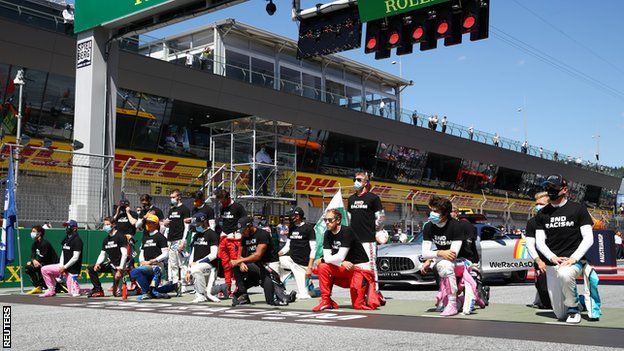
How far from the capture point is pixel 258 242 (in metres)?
11.6

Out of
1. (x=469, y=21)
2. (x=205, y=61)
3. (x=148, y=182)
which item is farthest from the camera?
(x=205, y=61)

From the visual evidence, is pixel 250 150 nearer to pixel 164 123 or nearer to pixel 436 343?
pixel 164 123

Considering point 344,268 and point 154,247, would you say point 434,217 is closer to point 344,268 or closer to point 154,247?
point 344,268

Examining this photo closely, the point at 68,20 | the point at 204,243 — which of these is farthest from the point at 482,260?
the point at 68,20

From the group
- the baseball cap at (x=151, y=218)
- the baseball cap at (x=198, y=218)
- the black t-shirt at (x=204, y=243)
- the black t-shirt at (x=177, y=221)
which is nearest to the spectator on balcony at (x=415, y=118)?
the black t-shirt at (x=177, y=221)

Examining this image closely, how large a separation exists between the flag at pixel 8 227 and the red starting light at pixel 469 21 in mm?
10436

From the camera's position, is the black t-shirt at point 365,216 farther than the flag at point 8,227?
No

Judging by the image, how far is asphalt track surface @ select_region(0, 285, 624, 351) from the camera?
21.7ft

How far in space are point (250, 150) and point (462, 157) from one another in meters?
25.2

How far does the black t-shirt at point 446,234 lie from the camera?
9.32 m

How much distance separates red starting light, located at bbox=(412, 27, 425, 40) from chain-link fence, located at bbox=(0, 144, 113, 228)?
8.86 meters

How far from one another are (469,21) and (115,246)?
8625 millimetres

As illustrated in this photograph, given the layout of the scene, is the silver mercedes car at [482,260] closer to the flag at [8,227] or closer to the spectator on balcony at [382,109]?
the flag at [8,227]

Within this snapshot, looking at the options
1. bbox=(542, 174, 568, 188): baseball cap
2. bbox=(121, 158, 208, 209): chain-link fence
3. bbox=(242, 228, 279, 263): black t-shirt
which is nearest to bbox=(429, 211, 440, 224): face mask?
bbox=(542, 174, 568, 188): baseball cap
